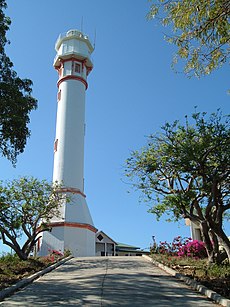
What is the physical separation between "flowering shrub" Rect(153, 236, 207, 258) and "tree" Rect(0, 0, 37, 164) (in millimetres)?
10193

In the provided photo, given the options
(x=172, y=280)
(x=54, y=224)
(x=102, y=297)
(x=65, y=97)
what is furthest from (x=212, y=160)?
(x=65, y=97)

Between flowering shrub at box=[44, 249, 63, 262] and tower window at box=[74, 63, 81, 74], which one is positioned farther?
tower window at box=[74, 63, 81, 74]

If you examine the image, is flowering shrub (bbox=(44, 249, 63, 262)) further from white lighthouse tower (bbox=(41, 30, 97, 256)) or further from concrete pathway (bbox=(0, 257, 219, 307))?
concrete pathway (bbox=(0, 257, 219, 307))

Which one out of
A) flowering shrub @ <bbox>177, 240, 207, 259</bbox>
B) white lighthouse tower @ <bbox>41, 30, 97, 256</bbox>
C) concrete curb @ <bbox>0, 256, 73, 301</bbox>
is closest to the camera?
concrete curb @ <bbox>0, 256, 73, 301</bbox>

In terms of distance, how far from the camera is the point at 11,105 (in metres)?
9.50

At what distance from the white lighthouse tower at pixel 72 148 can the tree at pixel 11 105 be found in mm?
11643

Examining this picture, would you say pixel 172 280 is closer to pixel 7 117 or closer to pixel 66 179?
pixel 7 117

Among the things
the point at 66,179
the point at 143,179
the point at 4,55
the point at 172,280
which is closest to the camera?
the point at 172,280

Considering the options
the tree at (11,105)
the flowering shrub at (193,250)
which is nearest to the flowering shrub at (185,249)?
the flowering shrub at (193,250)

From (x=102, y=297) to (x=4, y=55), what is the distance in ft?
23.8

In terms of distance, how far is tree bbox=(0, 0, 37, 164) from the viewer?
953cm

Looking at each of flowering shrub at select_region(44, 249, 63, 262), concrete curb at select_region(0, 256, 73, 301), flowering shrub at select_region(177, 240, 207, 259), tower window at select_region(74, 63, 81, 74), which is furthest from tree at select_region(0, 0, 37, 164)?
tower window at select_region(74, 63, 81, 74)

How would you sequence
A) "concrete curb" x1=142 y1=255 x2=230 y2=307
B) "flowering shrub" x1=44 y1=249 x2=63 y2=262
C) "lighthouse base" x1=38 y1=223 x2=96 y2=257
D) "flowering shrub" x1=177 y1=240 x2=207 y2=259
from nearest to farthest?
"concrete curb" x1=142 y1=255 x2=230 y2=307, "flowering shrub" x1=44 y1=249 x2=63 y2=262, "flowering shrub" x1=177 y1=240 x2=207 y2=259, "lighthouse base" x1=38 y1=223 x2=96 y2=257

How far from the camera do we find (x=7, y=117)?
9547 millimetres
